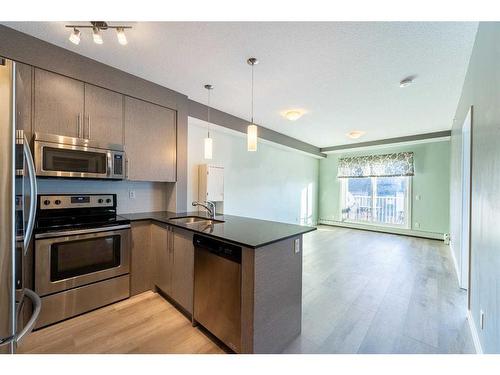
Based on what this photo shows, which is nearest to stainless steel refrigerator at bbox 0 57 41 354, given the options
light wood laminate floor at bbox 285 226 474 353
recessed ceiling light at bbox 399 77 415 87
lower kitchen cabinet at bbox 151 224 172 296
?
lower kitchen cabinet at bbox 151 224 172 296

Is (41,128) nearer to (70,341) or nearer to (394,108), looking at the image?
(70,341)

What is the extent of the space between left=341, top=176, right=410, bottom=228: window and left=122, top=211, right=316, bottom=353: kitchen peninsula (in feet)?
17.7

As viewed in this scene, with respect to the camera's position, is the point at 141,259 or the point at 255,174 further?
the point at 255,174

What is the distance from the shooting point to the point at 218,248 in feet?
5.59

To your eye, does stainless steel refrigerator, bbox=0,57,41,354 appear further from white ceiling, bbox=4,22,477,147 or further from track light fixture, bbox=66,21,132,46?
white ceiling, bbox=4,22,477,147

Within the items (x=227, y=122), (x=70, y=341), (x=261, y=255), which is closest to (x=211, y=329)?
(x=261, y=255)

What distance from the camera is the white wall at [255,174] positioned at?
12.4 ft

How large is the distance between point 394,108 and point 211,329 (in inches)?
159

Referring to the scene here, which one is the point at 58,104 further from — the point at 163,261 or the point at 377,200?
the point at 377,200

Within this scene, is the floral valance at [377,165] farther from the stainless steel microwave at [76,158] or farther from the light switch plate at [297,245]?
the stainless steel microwave at [76,158]

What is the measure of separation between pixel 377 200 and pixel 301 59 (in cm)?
551

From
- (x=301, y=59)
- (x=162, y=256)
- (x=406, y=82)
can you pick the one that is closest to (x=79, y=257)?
(x=162, y=256)

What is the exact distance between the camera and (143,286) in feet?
8.48
